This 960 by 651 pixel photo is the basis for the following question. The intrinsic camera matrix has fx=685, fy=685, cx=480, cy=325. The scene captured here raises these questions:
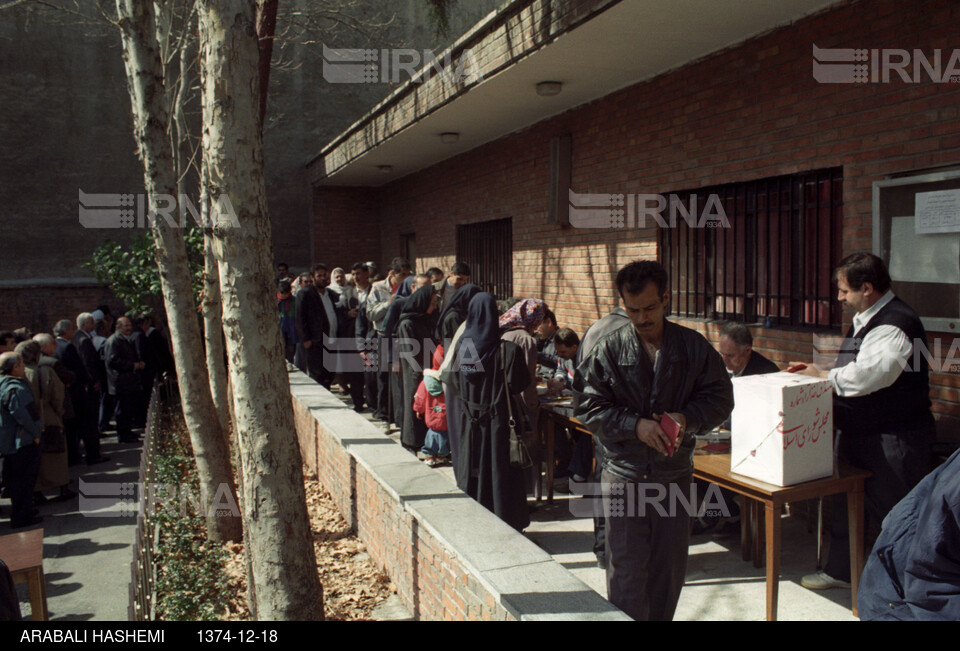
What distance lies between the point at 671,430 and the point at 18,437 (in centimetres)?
653

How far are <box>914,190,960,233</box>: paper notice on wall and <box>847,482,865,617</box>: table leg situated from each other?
5.78 ft

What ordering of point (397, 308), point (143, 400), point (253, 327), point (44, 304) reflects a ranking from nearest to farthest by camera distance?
point (253, 327) → point (397, 308) → point (143, 400) → point (44, 304)

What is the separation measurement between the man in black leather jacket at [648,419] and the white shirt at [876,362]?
42.1 inches

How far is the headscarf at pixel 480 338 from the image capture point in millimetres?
4863

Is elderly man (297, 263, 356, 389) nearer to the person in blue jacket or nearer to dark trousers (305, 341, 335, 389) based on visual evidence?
dark trousers (305, 341, 335, 389)

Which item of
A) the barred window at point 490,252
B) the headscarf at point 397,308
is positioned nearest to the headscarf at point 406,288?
the headscarf at point 397,308

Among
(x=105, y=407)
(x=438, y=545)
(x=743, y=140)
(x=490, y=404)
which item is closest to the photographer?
(x=438, y=545)

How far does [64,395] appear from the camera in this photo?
25.9 ft

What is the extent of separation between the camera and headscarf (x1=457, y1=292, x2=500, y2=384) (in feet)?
16.0

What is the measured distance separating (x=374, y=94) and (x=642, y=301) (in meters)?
15.9

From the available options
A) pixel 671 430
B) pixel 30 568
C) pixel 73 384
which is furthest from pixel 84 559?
pixel 671 430

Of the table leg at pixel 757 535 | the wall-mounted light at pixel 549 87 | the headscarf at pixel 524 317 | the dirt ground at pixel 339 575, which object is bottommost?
the dirt ground at pixel 339 575

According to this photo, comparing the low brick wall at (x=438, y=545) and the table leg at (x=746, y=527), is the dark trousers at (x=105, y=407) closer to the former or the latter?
the low brick wall at (x=438, y=545)

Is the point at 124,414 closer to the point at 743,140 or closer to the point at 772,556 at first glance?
the point at 743,140
